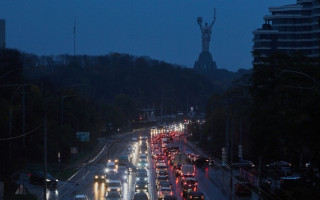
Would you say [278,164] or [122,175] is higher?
[122,175]

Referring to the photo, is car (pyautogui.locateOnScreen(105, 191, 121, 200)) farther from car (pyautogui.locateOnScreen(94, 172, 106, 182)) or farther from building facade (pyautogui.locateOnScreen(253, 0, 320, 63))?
building facade (pyautogui.locateOnScreen(253, 0, 320, 63))

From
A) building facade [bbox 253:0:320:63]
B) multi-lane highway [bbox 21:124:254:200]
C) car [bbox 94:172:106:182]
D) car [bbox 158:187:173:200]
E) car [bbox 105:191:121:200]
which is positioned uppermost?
building facade [bbox 253:0:320:63]

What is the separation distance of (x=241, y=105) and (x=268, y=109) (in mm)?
35837

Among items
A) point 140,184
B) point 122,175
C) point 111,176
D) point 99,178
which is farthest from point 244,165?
point 140,184

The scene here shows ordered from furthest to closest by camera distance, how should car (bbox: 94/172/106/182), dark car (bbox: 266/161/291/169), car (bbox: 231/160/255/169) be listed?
car (bbox: 231/160/255/169) < dark car (bbox: 266/161/291/169) < car (bbox: 94/172/106/182)

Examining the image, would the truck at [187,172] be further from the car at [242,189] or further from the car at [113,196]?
the car at [113,196]

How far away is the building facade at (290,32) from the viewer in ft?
293

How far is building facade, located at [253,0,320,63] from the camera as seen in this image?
89188 millimetres

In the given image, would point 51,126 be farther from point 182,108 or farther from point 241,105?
point 182,108

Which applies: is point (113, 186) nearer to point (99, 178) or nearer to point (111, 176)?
point (111, 176)

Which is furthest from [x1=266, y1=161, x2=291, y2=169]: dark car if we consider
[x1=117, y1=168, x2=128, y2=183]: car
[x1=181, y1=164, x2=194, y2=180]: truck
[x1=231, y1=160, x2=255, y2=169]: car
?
[x1=117, y1=168, x2=128, y2=183]: car

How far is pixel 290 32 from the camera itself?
89812 millimetres

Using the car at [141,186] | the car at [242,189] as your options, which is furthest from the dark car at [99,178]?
the car at [242,189]

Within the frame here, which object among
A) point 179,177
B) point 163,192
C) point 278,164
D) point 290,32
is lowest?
point 179,177
